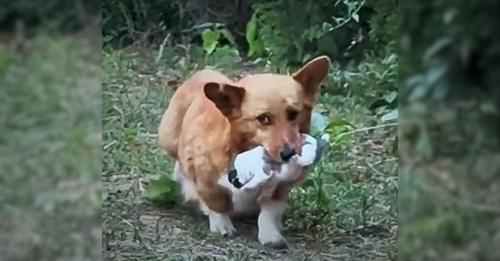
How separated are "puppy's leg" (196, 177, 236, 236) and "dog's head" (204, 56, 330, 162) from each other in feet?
0.25

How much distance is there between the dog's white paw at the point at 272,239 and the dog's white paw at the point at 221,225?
0.04 meters

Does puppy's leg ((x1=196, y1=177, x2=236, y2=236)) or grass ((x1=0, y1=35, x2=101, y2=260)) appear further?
grass ((x1=0, y1=35, x2=101, y2=260))

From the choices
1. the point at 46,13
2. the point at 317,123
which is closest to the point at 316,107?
the point at 317,123

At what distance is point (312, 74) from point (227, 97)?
0.34 ft

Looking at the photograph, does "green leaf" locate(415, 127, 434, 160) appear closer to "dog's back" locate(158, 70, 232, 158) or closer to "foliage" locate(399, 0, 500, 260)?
"foliage" locate(399, 0, 500, 260)

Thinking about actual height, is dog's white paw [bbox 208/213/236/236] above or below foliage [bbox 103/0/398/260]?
below

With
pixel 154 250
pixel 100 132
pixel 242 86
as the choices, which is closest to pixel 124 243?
pixel 154 250

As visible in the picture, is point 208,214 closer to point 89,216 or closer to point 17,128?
point 89,216

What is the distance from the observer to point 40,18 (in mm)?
1502

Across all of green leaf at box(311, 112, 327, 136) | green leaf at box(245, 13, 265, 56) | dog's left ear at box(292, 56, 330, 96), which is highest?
green leaf at box(245, 13, 265, 56)

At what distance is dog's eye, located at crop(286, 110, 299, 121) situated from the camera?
1.34 m

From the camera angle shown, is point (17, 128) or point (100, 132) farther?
point (17, 128)

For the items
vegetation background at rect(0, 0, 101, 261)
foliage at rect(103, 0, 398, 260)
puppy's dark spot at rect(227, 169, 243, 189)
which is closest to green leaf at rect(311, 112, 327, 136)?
foliage at rect(103, 0, 398, 260)

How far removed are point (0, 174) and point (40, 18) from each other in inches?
8.8
